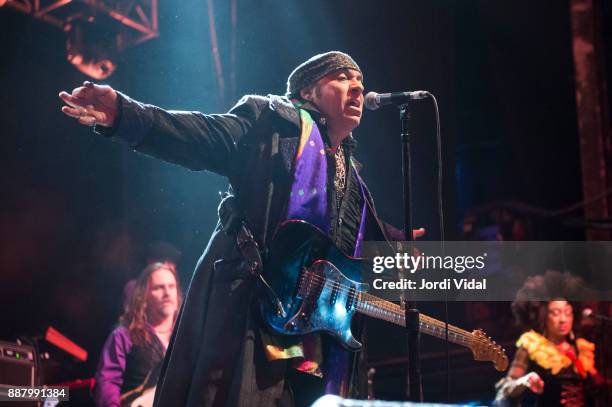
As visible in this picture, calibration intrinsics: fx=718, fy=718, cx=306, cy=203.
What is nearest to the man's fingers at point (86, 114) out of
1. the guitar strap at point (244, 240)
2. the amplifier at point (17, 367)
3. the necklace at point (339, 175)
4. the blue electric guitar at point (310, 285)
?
the guitar strap at point (244, 240)

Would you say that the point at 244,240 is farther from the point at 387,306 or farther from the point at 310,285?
the point at 387,306

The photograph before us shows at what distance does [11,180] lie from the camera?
15.8 ft

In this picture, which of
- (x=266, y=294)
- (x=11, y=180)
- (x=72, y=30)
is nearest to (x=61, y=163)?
(x=11, y=180)

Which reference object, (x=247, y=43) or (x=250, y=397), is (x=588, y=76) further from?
(x=250, y=397)

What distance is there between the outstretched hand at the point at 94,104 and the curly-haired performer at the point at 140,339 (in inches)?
112

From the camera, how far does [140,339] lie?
17.4 feet

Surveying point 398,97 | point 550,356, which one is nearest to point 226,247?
point 398,97

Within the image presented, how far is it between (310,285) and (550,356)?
3525mm

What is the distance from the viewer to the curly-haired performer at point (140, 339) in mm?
5035

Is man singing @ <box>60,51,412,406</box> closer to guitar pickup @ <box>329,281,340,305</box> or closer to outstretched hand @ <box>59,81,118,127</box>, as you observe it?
outstretched hand @ <box>59,81,118,127</box>

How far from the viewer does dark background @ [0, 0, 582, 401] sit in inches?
192

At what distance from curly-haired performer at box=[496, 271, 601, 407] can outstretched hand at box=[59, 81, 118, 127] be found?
12.6 ft

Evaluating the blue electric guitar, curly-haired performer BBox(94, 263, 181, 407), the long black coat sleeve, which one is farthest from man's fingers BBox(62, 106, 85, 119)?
curly-haired performer BBox(94, 263, 181, 407)

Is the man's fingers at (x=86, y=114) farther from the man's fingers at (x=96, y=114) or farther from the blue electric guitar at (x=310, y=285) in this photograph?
the blue electric guitar at (x=310, y=285)
